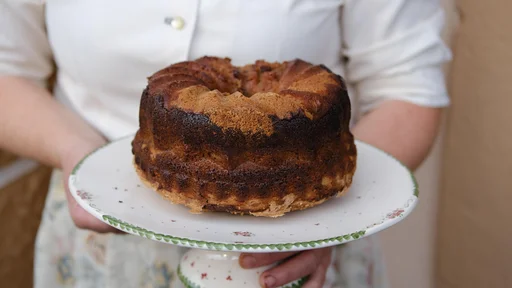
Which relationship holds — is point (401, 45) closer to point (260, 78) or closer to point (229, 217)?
point (260, 78)

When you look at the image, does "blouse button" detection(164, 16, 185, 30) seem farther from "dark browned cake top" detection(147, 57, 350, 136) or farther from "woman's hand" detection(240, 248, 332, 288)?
"woman's hand" detection(240, 248, 332, 288)

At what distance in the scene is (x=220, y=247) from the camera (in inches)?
25.7

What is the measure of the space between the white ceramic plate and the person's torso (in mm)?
236

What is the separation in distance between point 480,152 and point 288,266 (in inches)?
45.9

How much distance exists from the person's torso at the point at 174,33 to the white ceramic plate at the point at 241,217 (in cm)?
24

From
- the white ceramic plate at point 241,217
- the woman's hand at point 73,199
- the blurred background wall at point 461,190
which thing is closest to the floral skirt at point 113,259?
the woman's hand at point 73,199

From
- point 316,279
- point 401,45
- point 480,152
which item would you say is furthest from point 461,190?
point 316,279

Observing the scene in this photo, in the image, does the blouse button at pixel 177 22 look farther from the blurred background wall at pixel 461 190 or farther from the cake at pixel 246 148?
the blurred background wall at pixel 461 190

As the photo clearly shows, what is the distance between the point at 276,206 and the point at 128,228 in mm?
187

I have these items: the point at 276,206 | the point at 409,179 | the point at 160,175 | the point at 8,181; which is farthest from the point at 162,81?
the point at 8,181

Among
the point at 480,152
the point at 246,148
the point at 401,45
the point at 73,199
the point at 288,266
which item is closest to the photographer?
the point at 246,148

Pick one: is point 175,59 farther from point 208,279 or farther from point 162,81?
point 208,279

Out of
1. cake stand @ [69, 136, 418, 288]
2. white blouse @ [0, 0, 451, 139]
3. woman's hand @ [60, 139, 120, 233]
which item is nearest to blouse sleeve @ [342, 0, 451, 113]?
white blouse @ [0, 0, 451, 139]

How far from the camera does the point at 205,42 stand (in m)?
1.04
